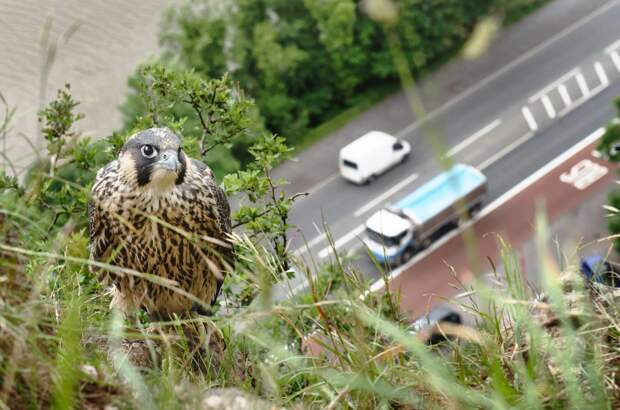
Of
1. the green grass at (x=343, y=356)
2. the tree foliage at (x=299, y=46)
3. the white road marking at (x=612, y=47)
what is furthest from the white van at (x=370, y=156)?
the green grass at (x=343, y=356)

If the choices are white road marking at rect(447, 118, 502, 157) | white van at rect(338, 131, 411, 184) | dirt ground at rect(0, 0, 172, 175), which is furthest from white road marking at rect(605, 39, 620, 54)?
dirt ground at rect(0, 0, 172, 175)

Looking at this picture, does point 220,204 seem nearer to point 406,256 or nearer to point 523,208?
point 406,256

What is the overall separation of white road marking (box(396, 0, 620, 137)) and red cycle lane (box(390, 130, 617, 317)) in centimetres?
309

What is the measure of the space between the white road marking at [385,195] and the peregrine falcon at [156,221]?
16.6m

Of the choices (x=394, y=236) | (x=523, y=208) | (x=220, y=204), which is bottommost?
(x=523, y=208)

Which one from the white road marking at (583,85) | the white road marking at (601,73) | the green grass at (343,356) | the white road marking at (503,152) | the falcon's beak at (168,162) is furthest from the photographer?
the white road marking at (601,73)

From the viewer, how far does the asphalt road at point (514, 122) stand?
23.5m

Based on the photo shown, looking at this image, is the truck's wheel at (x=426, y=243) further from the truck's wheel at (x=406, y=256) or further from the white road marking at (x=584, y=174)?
the white road marking at (x=584, y=174)

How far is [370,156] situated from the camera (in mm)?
23578

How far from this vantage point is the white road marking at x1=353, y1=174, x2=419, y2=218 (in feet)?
76.1

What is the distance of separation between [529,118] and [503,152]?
1.65 metres

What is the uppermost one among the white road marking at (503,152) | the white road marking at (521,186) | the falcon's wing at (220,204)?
the falcon's wing at (220,204)

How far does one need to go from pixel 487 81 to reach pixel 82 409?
24269mm

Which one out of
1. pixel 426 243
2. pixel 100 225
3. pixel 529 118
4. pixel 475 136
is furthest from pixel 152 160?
pixel 529 118
